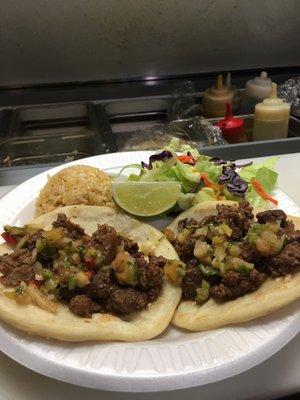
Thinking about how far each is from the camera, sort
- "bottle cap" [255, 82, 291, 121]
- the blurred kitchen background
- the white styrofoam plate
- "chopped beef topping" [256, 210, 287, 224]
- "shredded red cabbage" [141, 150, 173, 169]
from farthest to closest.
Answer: the blurred kitchen background
"bottle cap" [255, 82, 291, 121]
"shredded red cabbage" [141, 150, 173, 169]
"chopped beef topping" [256, 210, 287, 224]
the white styrofoam plate

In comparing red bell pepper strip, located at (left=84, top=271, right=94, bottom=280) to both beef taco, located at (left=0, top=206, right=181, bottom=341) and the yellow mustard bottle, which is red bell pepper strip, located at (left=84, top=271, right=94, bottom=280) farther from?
the yellow mustard bottle

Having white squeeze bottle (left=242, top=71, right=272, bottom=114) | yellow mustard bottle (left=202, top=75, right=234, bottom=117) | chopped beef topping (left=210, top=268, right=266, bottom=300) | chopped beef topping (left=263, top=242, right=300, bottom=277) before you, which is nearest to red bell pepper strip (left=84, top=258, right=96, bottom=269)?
chopped beef topping (left=210, top=268, right=266, bottom=300)

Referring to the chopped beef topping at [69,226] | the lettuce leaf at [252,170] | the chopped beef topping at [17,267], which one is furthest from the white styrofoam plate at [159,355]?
the lettuce leaf at [252,170]

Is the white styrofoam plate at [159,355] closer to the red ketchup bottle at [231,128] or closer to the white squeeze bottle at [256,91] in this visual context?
the red ketchup bottle at [231,128]

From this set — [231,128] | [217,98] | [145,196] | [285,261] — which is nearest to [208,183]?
[145,196]

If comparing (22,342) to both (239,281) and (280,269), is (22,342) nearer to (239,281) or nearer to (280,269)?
(239,281)

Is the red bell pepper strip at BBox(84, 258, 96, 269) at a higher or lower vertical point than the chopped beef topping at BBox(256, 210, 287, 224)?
lower

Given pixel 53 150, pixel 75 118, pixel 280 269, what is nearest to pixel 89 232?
pixel 280 269
